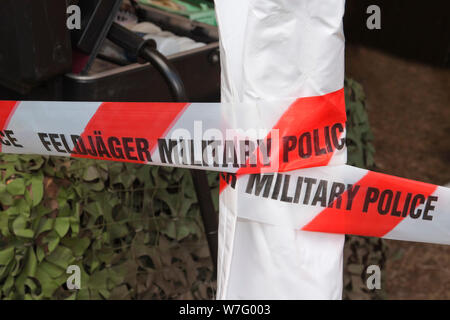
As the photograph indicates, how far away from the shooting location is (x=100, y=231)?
170cm

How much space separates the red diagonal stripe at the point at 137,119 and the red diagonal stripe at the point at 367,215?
1.09ft

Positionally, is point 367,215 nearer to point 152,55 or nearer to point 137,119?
point 137,119

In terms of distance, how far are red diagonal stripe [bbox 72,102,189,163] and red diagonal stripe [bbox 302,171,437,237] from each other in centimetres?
33

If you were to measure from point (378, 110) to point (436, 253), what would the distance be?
70.1 inches

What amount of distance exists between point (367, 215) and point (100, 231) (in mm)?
981

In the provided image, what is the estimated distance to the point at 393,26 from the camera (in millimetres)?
4695

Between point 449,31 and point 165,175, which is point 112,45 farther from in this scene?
point 449,31

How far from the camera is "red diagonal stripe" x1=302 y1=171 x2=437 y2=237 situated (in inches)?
38.3

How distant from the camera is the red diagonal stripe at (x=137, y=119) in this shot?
1.02 metres

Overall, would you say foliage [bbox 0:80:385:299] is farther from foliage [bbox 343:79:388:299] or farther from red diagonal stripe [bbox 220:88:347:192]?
red diagonal stripe [bbox 220:88:347:192]

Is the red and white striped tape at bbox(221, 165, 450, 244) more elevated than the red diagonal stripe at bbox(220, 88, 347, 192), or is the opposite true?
the red diagonal stripe at bbox(220, 88, 347, 192)

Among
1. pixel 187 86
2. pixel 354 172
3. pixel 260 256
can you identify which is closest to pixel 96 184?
pixel 187 86

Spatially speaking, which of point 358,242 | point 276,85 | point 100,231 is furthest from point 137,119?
point 358,242

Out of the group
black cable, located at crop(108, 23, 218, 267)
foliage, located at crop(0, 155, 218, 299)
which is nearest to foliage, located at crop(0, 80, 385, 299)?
foliage, located at crop(0, 155, 218, 299)
